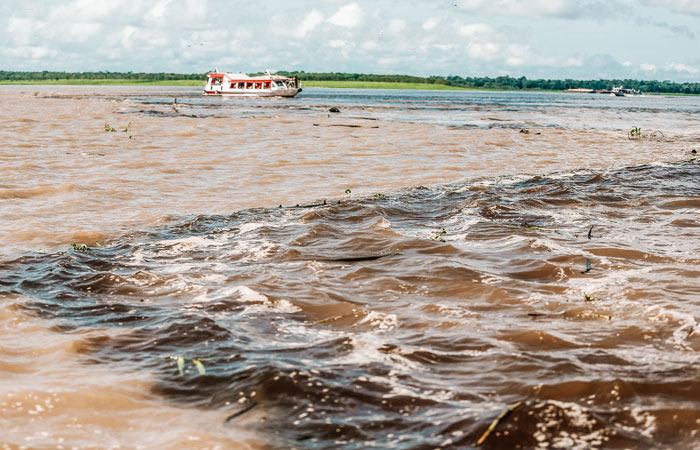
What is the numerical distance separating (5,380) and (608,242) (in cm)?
702

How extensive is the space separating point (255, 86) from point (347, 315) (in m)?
79.9

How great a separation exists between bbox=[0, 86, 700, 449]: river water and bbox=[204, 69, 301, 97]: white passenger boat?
2754 inches

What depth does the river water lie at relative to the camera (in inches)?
151

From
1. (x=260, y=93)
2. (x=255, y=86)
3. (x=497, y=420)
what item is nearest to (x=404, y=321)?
(x=497, y=420)

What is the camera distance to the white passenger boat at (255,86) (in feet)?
269

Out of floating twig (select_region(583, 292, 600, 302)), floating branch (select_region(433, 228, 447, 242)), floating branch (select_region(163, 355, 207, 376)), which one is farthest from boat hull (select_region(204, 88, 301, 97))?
floating branch (select_region(163, 355, 207, 376))

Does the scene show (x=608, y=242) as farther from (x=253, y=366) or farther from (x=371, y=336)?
(x=253, y=366)

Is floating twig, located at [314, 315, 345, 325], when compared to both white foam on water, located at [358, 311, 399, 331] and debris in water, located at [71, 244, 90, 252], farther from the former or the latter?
debris in water, located at [71, 244, 90, 252]

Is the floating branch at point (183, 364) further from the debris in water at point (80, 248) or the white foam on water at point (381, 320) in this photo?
the debris in water at point (80, 248)

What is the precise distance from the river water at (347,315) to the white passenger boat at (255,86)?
70.0m

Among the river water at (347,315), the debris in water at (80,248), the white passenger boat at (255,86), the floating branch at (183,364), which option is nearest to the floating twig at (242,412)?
the river water at (347,315)

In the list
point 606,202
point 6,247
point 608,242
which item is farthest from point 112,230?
point 606,202

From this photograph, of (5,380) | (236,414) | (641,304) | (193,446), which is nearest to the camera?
(193,446)

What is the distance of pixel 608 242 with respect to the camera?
857 cm
